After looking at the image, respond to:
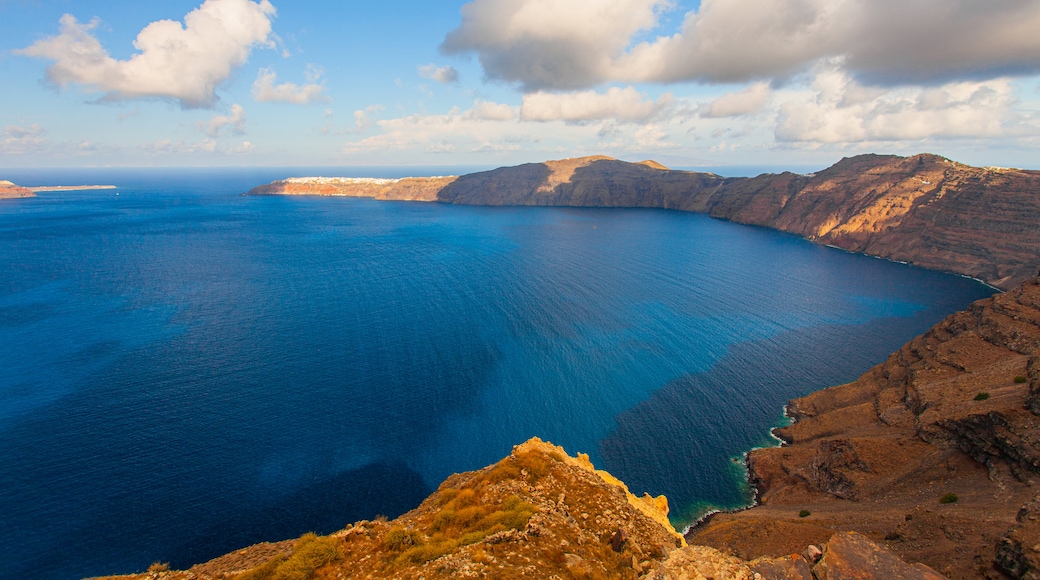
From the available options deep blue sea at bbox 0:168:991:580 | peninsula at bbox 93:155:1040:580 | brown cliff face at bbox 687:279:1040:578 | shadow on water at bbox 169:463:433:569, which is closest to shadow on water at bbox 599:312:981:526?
deep blue sea at bbox 0:168:991:580

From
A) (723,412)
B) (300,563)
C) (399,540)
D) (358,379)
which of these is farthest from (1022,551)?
(358,379)

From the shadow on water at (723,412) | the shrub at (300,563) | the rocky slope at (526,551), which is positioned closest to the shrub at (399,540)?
the rocky slope at (526,551)

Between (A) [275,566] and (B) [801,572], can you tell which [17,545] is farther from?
(B) [801,572]

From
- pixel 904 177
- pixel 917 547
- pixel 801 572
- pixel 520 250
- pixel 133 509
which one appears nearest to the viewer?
pixel 801 572

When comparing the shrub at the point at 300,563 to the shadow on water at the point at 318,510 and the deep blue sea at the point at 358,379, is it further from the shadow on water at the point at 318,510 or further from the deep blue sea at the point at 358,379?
the deep blue sea at the point at 358,379

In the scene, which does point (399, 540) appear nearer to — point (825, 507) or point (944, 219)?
point (825, 507)

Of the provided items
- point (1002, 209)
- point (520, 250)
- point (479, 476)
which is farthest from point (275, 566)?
point (1002, 209)
